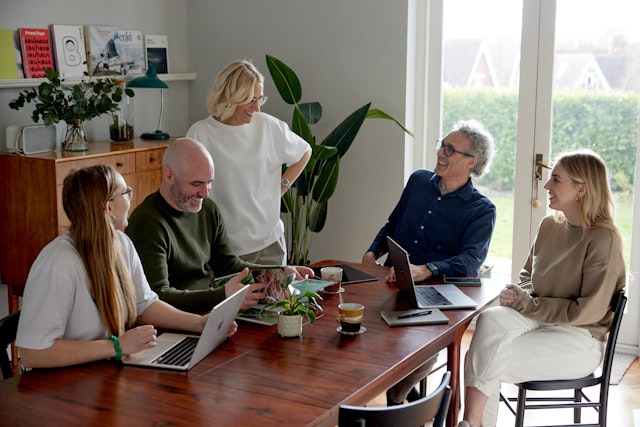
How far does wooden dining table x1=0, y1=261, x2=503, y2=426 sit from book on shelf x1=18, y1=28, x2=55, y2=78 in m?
2.26

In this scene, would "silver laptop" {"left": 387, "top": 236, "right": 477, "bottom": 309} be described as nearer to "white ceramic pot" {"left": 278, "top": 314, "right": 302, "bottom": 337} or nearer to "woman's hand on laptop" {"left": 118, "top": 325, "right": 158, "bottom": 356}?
"white ceramic pot" {"left": 278, "top": 314, "right": 302, "bottom": 337}

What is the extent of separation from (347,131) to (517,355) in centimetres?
201

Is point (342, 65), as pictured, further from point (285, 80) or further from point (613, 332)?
point (613, 332)

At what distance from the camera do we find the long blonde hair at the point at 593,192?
119 inches

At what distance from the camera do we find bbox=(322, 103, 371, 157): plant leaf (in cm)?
457

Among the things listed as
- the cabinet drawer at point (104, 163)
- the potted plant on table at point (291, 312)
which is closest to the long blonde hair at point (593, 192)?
the potted plant on table at point (291, 312)

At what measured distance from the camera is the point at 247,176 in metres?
3.56

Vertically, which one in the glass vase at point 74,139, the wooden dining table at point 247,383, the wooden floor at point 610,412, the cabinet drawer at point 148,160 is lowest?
the wooden floor at point 610,412

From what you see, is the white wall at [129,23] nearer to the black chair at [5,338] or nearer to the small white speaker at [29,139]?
the small white speaker at [29,139]

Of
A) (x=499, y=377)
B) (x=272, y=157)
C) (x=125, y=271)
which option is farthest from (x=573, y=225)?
(x=125, y=271)

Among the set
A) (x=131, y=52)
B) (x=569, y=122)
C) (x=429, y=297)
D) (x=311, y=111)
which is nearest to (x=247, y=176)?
(x=429, y=297)

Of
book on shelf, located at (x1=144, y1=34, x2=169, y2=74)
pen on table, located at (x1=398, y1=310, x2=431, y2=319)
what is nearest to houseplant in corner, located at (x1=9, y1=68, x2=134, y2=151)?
book on shelf, located at (x1=144, y1=34, x2=169, y2=74)

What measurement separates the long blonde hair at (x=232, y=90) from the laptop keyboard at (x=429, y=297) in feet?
3.67

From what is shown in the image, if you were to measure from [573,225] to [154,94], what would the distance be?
2935 millimetres
